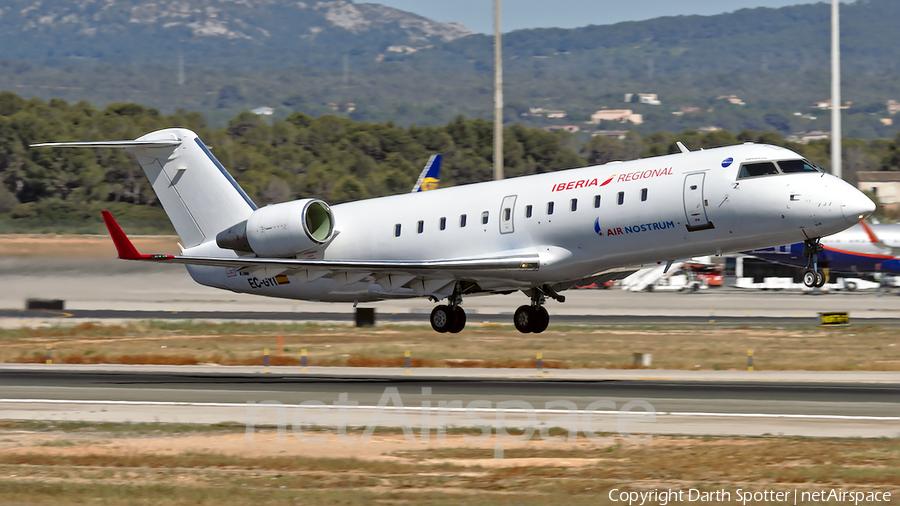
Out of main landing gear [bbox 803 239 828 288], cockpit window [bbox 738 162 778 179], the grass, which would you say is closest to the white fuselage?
cockpit window [bbox 738 162 778 179]

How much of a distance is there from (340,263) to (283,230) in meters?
2.31

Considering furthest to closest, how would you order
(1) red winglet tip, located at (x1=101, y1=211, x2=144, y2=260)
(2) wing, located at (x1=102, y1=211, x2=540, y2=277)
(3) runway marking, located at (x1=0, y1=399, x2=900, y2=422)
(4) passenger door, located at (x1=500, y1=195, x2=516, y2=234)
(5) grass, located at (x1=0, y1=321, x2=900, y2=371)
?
(5) grass, located at (x1=0, y1=321, x2=900, y2=371) < (4) passenger door, located at (x1=500, y1=195, x2=516, y2=234) < (1) red winglet tip, located at (x1=101, y1=211, x2=144, y2=260) < (2) wing, located at (x1=102, y1=211, x2=540, y2=277) < (3) runway marking, located at (x1=0, y1=399, x2=900, y2=422)

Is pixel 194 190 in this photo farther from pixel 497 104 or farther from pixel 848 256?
pixel 848 256

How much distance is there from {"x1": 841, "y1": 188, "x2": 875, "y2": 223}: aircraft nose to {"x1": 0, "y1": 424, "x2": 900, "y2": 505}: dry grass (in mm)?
5042

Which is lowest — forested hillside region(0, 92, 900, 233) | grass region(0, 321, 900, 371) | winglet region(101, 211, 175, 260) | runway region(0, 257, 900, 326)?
grass region(0, 321, 900, 371)

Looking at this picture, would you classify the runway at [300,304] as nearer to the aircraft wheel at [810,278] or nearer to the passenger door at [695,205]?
the passenger door at [695,205]

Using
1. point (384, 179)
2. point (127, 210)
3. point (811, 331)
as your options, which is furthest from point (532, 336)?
point (384, 179)

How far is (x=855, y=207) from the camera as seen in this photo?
22.4 m

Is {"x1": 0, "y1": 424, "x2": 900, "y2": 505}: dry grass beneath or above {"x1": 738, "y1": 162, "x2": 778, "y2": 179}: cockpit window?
beneath

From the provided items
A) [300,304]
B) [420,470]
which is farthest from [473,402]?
[300,304]

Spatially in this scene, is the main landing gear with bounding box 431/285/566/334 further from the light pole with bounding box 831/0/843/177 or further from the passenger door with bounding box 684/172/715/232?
the light pole with bounding box 831/0/843/177

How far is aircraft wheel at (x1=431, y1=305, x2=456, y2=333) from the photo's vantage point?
28.8m

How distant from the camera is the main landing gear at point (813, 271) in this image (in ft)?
74.3

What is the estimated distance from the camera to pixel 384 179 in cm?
10600
